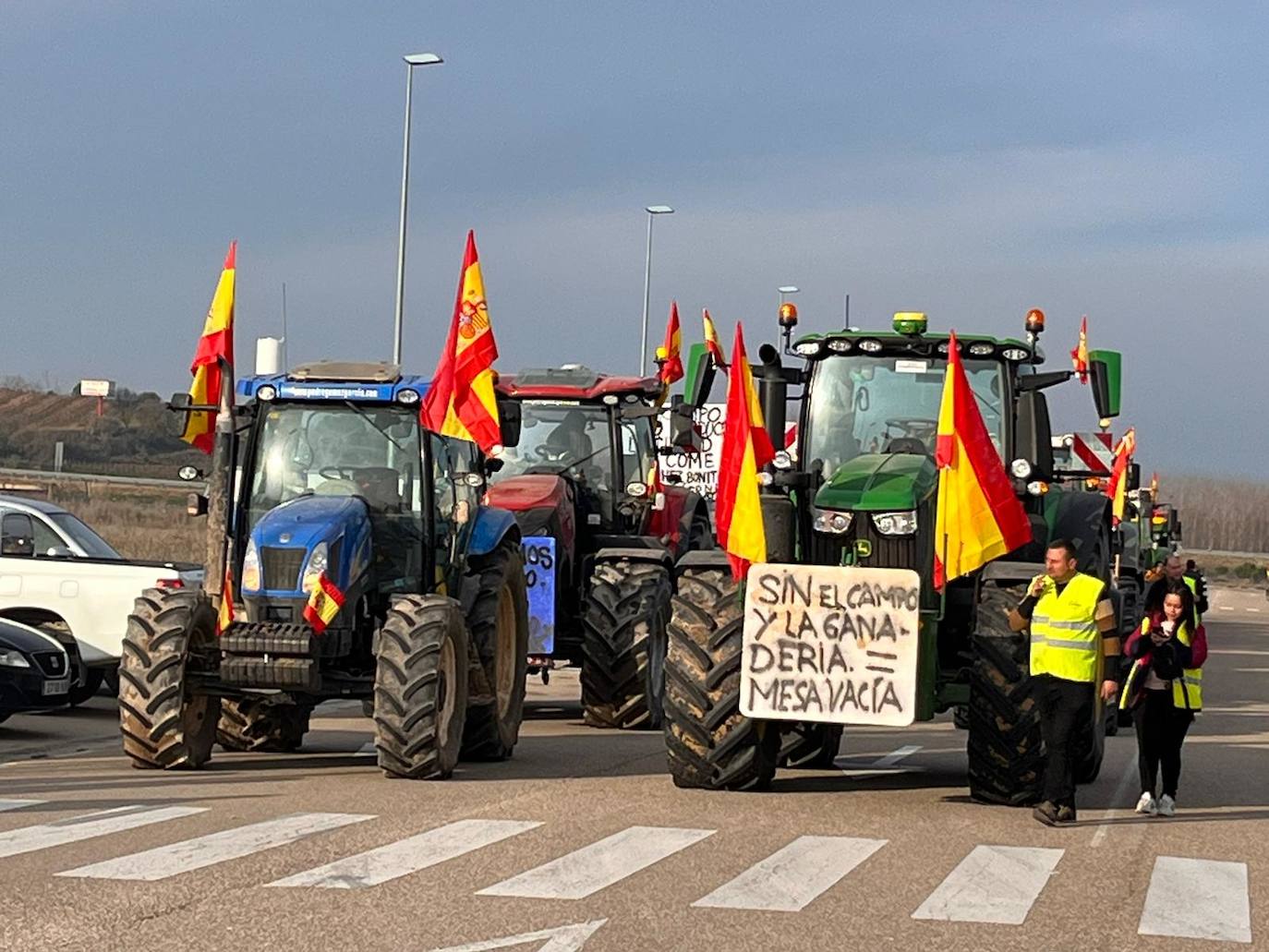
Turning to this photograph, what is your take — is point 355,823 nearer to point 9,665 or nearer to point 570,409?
point 9,665

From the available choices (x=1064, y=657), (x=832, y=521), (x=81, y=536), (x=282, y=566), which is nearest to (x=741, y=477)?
(x=832, y=521)

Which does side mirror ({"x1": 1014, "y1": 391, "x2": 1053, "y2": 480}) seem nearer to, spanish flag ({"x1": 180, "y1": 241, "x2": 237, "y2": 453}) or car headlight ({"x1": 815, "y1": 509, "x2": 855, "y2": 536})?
car headlight ({"x1": 815, "y1": 509, "x2": 855, "y2": 536})

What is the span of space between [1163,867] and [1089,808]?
9.94ft

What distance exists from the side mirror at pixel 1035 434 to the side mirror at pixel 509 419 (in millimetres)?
3700

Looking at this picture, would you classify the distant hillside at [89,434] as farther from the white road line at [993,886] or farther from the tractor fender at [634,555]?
the white road line at [993,886]

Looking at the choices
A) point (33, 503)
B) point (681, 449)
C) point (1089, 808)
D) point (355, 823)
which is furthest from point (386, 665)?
point (33, 503)

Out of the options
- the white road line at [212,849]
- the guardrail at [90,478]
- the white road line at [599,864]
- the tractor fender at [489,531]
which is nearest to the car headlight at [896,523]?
the white road line at [599,864]

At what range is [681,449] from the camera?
20.3 m

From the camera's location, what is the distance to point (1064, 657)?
43.7 ft

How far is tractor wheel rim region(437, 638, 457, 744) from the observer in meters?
14.4

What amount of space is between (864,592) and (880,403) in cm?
244

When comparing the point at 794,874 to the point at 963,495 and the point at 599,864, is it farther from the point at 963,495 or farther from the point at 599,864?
the point at 963,495

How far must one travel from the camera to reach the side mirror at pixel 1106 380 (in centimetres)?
1505

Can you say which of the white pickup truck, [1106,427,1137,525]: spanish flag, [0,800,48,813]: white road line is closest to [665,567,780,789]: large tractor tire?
[0,800,48,813]: white road line
